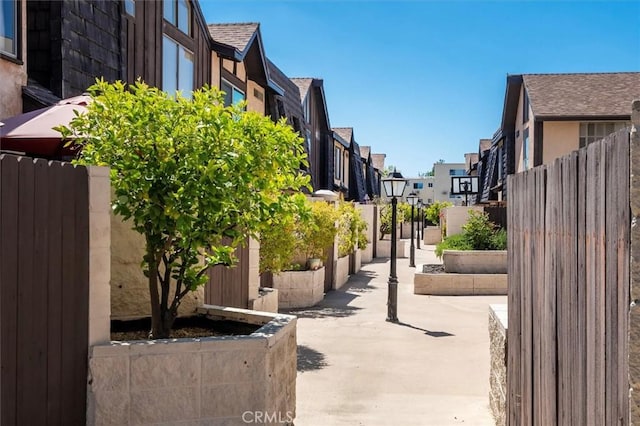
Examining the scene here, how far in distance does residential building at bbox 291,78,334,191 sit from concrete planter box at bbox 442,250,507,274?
37.6 ft

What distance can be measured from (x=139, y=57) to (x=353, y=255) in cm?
1270

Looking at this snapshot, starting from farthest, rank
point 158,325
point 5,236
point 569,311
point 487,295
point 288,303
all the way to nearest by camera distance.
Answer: point 487,295
point 288,303
point 158,325
point 5,236
point 569,311

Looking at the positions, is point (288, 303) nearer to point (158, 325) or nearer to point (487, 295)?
point (487, 295)

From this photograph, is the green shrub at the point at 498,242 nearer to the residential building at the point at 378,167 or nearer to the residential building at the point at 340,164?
the residential building at the point at 340,164

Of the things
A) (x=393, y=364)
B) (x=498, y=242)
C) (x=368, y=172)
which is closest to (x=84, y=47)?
(x=393, y=364)

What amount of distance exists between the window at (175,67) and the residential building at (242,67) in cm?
155

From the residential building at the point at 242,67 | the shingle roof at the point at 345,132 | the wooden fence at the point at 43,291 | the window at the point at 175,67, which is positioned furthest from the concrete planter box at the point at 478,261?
the shingle roof at the point at 345,132

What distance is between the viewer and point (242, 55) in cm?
1750

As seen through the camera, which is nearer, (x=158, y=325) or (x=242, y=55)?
(x=158, y=325)

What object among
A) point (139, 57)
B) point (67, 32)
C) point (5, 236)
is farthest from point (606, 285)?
point (139, 57)

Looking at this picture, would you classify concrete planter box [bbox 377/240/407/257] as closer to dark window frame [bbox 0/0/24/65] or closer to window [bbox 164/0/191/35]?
window [bbox 164/0/191/35]

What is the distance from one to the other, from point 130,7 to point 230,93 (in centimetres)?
616

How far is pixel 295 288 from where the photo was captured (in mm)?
14648

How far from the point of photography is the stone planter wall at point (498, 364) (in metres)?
5.93
